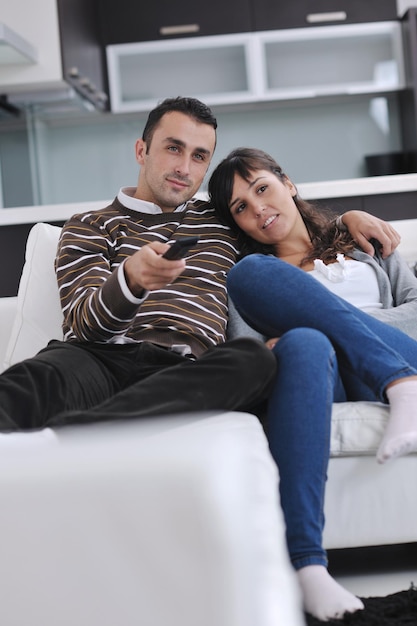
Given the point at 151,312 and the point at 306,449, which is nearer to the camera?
the point at 306,449

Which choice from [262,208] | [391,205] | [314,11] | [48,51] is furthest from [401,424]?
[314,11]

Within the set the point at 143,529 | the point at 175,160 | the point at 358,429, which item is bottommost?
the point at 358,429

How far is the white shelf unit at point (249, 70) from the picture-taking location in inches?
216

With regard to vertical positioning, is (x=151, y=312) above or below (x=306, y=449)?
above

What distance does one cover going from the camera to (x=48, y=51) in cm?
473

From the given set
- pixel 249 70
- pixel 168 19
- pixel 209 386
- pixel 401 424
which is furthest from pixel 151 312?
pixel 168 19

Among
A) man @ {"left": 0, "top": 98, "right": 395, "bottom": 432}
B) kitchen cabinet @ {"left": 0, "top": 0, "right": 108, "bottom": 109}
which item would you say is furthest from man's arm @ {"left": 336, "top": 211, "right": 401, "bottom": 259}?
kitchen cabinet @ {"left": 0, "top": 0, "right": 108, "bottom": 109}

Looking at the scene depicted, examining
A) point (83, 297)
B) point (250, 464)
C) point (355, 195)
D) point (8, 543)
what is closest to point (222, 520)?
point (250, 464)

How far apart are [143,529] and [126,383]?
1.15m

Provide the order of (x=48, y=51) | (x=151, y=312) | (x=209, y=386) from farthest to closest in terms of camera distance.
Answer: (x=48, y=51) < (x=151, y=312) < (x=209, y=386)

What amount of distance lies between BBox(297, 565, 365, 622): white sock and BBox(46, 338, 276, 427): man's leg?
271 millimetres

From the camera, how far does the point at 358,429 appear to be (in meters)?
1.53

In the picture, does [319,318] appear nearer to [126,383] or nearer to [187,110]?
[126,383]

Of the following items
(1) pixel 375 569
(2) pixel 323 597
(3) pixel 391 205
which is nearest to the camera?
(2) pixel 323 597
